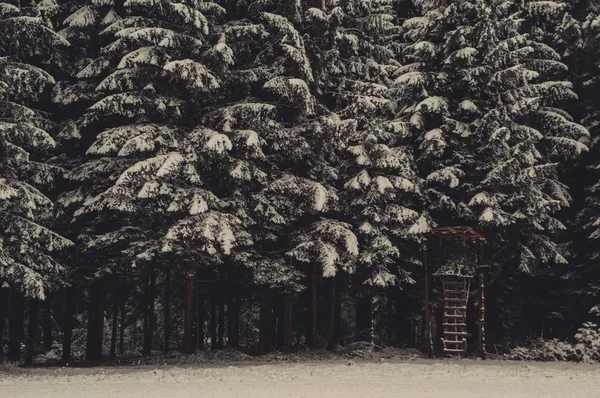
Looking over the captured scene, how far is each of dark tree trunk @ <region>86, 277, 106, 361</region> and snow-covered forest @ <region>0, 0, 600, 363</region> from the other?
0.42ft

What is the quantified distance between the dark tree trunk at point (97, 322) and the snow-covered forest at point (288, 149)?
13 centimetres

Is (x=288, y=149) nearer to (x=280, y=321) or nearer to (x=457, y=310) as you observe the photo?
(x=457, y=310)

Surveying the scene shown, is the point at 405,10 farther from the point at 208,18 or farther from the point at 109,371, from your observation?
the point at 109,371

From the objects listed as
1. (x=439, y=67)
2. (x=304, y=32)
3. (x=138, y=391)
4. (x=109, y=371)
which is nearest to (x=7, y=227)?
(x=109, y=371)

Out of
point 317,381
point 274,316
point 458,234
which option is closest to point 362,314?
point 274,316

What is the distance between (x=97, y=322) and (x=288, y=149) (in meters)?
9.25

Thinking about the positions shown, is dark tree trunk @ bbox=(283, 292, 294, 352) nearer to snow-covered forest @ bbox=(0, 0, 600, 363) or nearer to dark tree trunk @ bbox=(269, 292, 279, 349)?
snow-covered forest @ bbox=(0, 0, 600, 363)

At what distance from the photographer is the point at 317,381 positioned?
49.4 ft

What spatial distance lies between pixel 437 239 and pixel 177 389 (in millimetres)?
12616

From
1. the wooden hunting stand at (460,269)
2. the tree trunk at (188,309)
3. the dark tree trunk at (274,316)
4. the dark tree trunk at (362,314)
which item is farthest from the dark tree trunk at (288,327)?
the dark tree trunk at (362,314)

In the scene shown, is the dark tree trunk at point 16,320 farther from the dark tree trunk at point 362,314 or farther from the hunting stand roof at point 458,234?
the hunting stand roof at point 458,234

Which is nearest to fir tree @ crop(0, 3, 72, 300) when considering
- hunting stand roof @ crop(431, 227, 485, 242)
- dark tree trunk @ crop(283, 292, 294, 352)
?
dark tree trunk @ crop(283, 292, 294, 352)

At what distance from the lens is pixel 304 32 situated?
23281 millimetres

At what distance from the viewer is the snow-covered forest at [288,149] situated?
19.4m
